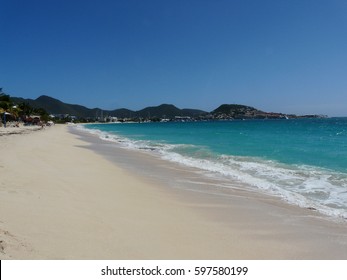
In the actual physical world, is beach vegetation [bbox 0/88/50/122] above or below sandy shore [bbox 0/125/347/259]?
above

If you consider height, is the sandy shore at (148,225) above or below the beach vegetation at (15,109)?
below

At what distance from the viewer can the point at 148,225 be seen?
6012mm

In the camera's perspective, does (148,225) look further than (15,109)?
No

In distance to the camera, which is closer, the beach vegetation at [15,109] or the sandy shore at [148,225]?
the sandy shore at [148,225]

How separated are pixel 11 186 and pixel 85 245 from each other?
3852 mm

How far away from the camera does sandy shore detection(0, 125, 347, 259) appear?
4641 mm

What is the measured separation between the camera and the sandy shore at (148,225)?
15.2 feet

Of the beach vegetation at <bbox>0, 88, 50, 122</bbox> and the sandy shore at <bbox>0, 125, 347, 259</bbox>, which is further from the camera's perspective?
the beach vegetation at <bbox>0, 88, 50, 122</bbox>
